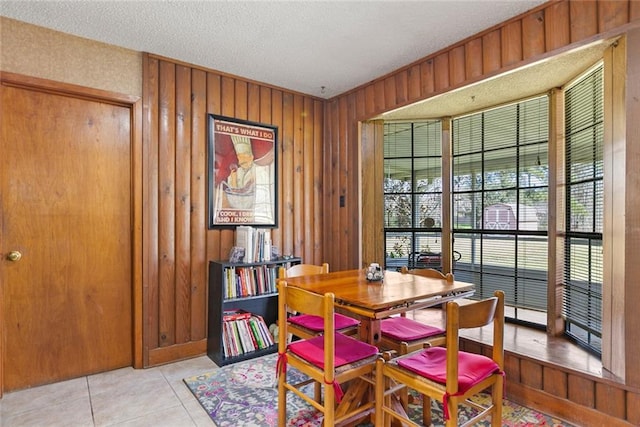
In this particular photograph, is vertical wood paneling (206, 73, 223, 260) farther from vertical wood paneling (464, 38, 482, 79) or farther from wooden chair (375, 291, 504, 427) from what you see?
vertical wood paneling (464, 38, 482, 79)

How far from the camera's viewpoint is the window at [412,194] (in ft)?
12.9

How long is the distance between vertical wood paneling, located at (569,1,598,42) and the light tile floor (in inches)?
131

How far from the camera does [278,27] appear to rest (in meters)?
2.61

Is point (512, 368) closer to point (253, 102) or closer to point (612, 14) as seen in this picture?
point (612, 14)

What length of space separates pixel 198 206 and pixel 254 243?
625 mm

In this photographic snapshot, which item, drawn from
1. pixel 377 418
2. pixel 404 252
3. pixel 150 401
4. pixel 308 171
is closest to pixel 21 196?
pixel 150 401

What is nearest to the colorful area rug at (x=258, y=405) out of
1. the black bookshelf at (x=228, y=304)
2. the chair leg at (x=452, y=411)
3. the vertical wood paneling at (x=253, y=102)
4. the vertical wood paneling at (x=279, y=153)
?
the black bookshelf at (x=228, y=304)

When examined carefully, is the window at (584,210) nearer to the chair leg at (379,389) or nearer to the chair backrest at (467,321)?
the chair backrest at (467,321)

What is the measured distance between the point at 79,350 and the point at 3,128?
178 cm

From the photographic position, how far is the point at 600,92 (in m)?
2.63

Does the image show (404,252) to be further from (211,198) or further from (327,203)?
(211,198)

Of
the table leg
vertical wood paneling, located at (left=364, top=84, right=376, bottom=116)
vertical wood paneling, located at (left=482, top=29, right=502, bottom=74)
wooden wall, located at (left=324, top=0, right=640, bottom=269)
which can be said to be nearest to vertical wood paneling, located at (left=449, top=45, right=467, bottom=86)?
wooden wall, located at (left=324, top=0, right=640, bottom=269)

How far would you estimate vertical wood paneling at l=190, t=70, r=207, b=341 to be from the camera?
3.27 m

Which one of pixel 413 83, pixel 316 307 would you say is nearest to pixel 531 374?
pixel 316 307
